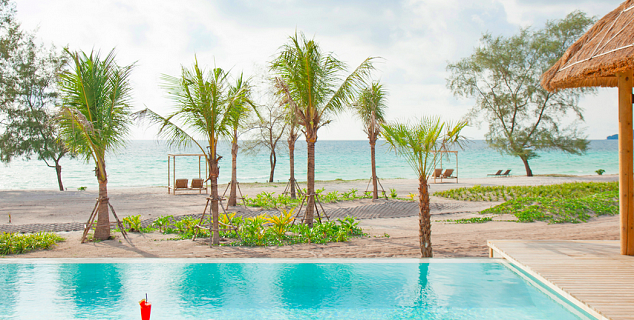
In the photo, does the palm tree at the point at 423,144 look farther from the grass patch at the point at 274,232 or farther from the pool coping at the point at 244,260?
the grass patch at the point at 274,232

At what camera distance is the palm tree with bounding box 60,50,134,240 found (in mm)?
7797

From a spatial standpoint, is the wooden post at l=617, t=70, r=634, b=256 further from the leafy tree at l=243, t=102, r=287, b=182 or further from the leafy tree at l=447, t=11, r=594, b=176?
the leafy tree at l=447, t=11, r=594, b=176

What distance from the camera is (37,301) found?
462 centimetres

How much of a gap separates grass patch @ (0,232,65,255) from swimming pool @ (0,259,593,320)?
1047 millimetres

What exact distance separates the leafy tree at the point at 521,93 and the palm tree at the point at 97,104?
22954mm

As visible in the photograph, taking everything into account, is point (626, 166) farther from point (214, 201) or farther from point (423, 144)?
point (214, 201)

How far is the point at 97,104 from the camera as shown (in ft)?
26.5

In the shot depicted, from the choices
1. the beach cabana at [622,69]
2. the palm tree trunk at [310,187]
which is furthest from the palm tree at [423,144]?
the palm tree trunk at [310,187]

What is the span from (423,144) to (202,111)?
412 centimetres

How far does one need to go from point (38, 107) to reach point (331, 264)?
21.0 metres

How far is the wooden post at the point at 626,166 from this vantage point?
4914mm

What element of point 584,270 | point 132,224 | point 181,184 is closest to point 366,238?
point 584,270

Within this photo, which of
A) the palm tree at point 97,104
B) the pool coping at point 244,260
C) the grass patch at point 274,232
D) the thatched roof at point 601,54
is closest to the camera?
the thatched roof at point 601,54

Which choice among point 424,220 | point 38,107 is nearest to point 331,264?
point 424,220
